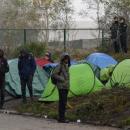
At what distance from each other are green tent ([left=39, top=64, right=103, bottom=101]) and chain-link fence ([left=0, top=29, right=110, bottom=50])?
9169 mm

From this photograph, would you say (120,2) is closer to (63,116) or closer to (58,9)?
(58,9)

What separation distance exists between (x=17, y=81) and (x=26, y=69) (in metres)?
2.41

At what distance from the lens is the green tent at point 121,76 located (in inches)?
786

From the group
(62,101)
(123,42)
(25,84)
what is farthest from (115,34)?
(62,101)

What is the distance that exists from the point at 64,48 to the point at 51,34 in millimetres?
2128

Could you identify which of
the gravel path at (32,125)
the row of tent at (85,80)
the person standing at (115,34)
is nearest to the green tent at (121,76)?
the row of tent at (85,80)

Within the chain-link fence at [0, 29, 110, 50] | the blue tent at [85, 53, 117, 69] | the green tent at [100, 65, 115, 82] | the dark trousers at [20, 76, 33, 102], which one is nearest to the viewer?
the dark trousers at [20, 76, 33, 102]

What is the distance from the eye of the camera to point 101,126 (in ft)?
53.4

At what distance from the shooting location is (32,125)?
16.4 meters

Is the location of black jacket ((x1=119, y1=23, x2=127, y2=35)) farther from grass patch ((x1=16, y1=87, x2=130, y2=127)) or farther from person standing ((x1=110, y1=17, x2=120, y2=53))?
grass patch ((x1=16, y1=87, x2=130, y2=127))

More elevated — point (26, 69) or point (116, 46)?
point (116, 46)

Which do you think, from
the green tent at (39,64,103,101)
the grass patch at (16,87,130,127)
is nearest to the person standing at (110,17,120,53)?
the green tent at (39,64,103,101)

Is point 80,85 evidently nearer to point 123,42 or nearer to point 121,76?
point 121,76

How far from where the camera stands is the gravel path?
15.7 meters
